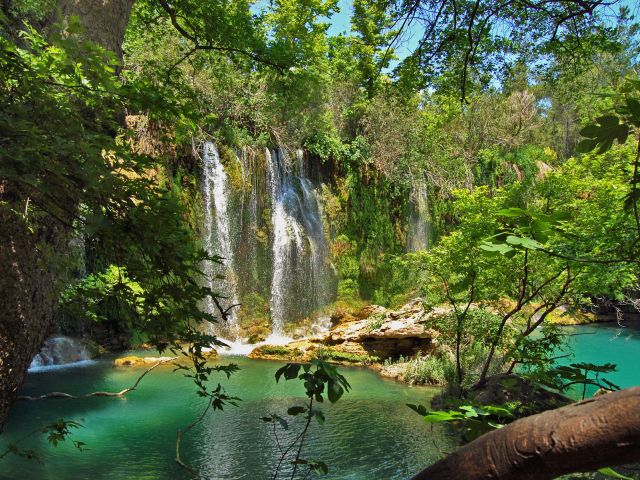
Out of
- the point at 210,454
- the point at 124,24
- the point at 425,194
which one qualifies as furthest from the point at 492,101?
the point at 124,24

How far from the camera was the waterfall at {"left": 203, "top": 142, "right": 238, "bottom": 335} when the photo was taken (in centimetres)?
1804

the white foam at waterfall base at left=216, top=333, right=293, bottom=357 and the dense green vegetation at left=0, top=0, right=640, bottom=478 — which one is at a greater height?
the dense green vegetation at left=0, top=0, right=640, bottom=478

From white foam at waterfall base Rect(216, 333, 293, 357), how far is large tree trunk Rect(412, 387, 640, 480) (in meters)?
13.9

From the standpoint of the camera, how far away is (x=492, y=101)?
1018 inches

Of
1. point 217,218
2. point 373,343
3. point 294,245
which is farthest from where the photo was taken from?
point 294,245

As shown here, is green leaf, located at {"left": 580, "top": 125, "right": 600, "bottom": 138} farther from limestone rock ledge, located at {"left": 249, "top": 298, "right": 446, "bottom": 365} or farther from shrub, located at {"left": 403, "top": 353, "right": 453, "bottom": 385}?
limestone rock ledge, located at {"left": 249, "top": 298, "right": 446, "bottom": 365}

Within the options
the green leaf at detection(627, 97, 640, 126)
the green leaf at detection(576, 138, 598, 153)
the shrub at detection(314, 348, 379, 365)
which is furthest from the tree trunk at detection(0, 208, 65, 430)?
the shrub at detection(314, 348, 379, 365)

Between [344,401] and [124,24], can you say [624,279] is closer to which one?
[344,401]

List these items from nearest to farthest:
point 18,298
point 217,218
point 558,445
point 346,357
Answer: point 558,445, point 18,298, point 346,357, point 217,218

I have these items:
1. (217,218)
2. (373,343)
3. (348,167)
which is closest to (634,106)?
(373,343)

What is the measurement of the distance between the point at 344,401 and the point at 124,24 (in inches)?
324

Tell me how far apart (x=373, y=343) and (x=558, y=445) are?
14225 millimetres

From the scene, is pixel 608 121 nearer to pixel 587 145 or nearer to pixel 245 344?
pixel 587 145

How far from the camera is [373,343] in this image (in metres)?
14.7
